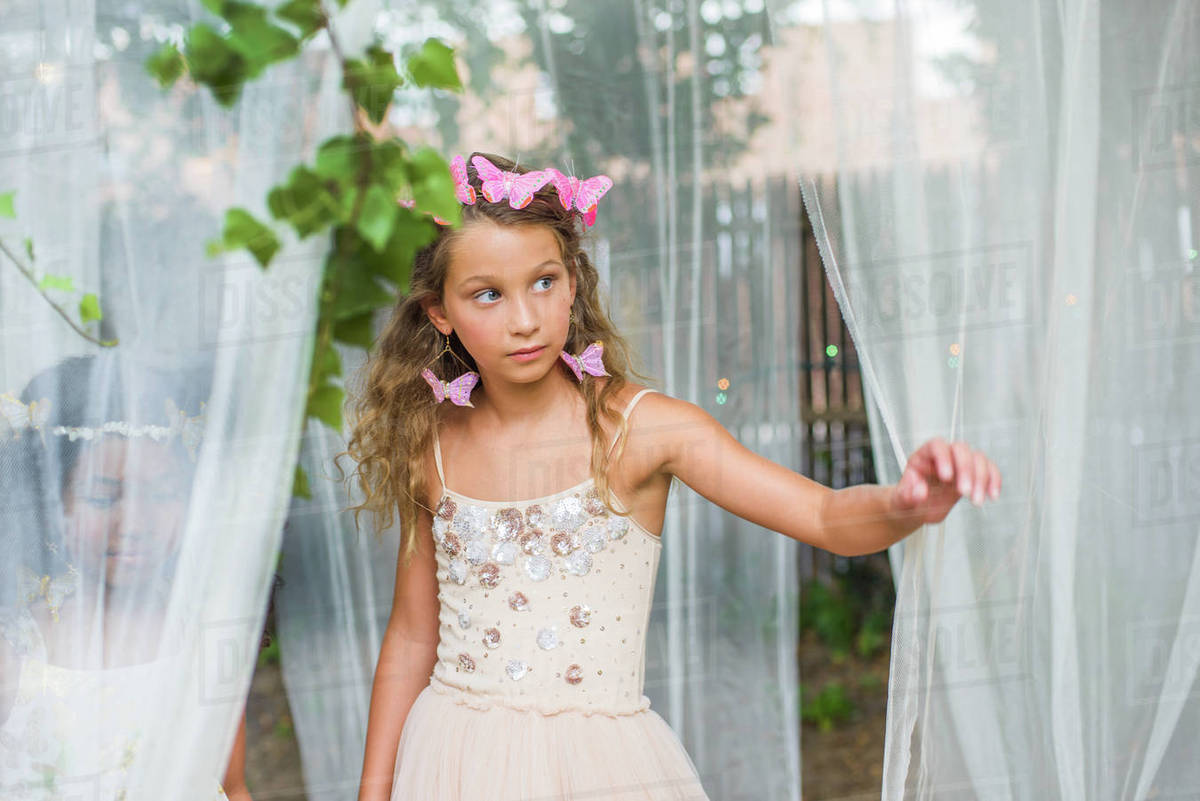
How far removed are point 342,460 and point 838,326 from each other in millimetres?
1447

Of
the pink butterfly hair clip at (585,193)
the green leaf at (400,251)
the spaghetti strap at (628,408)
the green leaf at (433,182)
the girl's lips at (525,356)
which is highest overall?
the pink butterfly hair clip at (585,193)

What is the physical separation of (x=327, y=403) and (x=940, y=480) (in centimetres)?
70

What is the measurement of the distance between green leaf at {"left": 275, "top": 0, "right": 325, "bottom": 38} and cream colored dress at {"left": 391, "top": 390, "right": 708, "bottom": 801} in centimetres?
80

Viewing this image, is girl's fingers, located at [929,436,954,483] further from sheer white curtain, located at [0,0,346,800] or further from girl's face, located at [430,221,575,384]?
sheer white curtain, located at [0,0,346,800]

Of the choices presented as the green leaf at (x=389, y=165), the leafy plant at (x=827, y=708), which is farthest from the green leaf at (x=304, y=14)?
the leafy plant at (x=827, y=708)

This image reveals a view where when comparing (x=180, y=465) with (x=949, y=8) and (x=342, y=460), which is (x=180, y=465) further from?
(x=949, y=8)

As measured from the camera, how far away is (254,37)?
78 centimetres

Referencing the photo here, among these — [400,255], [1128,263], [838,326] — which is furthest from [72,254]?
[838,326]

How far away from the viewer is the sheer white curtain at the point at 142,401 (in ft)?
4.25

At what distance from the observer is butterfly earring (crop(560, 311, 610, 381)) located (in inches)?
60.2

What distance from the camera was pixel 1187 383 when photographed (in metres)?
1.55

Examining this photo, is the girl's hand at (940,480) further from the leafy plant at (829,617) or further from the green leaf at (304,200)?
the leafy plant at (829,617)

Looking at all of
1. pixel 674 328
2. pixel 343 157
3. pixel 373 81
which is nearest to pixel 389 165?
pixel 343 157

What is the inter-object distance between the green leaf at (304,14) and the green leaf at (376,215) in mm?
138
